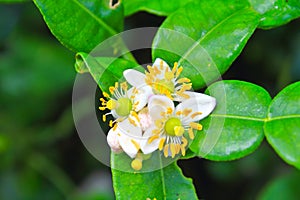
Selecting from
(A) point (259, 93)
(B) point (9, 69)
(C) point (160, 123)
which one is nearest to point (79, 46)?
(C) point (160, 123)

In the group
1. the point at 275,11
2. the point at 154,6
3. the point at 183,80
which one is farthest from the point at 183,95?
the point at 154,6

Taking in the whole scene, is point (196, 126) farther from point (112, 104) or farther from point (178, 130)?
point (112, 104)

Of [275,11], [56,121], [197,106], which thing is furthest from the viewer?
[56,121]

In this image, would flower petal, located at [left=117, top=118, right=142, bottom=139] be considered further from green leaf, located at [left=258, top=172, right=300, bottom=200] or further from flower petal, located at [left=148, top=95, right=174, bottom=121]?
green leaf, located at [left=258, top=172, right=300, bottom=200]

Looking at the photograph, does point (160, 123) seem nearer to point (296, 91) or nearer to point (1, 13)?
point (296, 91)

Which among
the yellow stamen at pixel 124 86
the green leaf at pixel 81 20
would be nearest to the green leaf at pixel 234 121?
the yellow stamen at pixel 124 86

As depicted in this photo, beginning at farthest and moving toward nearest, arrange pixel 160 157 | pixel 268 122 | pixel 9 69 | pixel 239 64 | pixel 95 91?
1. pixel 9 69
2. pixel 239 64
3. pixel 95 91
4. pixel 160 157
5. pixel 268 122
